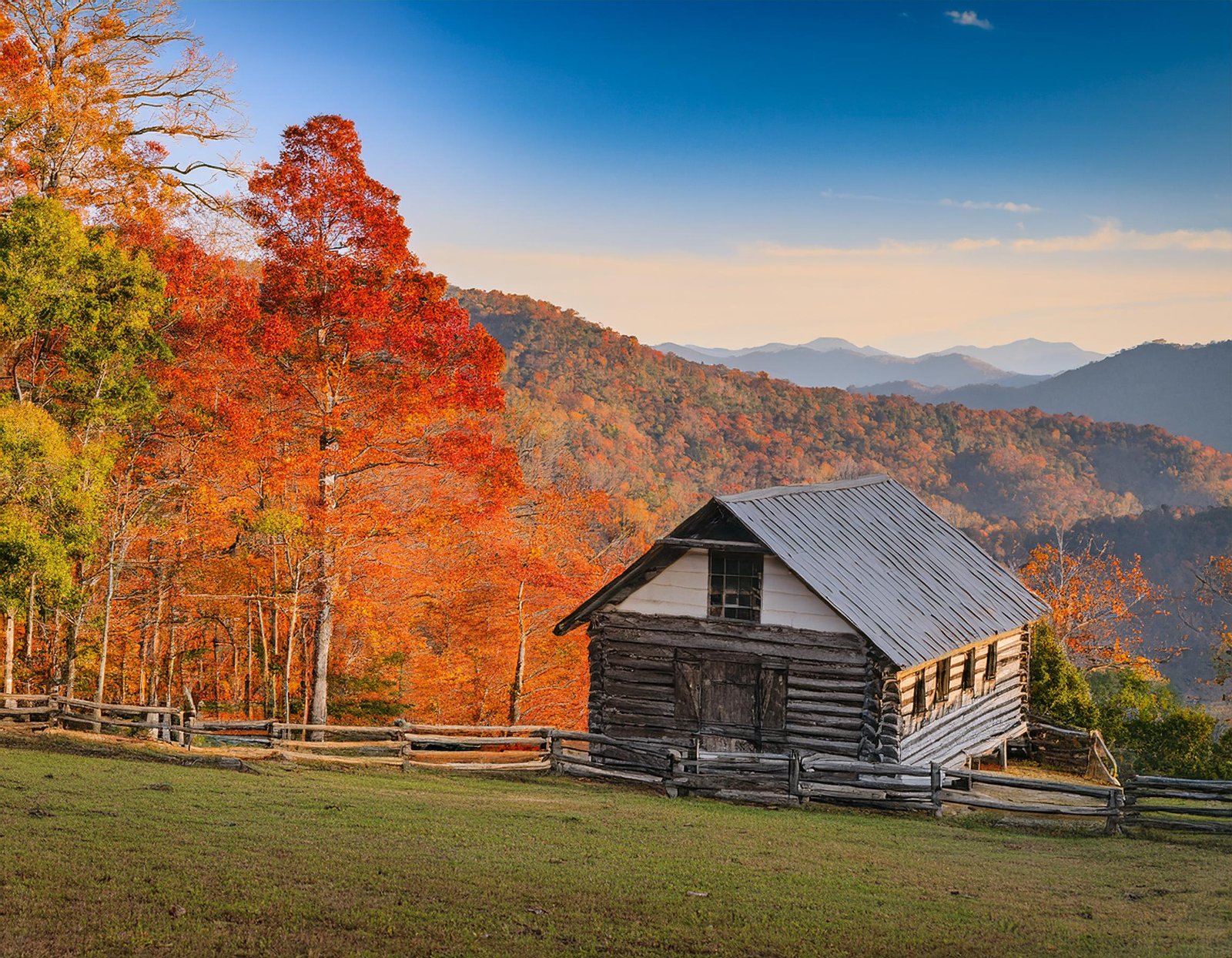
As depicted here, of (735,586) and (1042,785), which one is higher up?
(735,586)

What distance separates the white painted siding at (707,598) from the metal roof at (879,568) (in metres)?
0.25

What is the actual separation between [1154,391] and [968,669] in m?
158

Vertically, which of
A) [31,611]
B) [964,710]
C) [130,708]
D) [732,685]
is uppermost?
[31,611]

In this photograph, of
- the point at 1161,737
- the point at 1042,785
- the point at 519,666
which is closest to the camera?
the point at 1042,785

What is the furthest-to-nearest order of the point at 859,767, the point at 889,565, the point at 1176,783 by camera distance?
the point at 889,565, the point at 859,767, the point at 1176,783

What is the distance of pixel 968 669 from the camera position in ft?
78.0

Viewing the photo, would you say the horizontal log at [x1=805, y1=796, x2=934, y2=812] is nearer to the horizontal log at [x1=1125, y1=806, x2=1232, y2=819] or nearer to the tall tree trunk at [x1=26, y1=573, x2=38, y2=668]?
the horizontal log at [x1=1125, y1=806, x2=1232, y2=819]

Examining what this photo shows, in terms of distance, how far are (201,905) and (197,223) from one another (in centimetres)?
2343

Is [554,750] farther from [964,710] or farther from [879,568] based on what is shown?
[964,710]

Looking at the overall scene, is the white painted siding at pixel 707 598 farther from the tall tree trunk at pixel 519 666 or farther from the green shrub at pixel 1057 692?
the green shrub at pixel 1057 692

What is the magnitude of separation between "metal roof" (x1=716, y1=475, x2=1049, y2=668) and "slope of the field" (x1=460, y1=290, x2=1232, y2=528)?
200 ft

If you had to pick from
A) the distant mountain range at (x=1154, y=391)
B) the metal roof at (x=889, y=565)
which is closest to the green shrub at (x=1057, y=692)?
the metal roof at (x=889, y=565)

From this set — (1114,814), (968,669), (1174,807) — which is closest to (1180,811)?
(1174,807)

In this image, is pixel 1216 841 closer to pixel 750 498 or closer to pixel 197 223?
pixel 750 498
